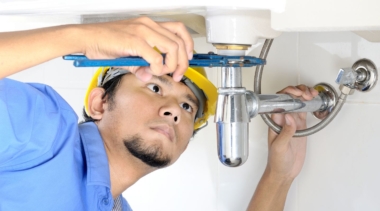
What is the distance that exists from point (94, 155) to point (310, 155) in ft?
1.48

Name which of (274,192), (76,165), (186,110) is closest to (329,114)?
(274,192)

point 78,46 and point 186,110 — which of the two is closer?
point 78,46

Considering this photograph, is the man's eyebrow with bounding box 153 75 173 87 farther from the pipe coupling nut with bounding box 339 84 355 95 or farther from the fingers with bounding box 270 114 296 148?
the pipe coupling nut with bounding box 339 84 355 95

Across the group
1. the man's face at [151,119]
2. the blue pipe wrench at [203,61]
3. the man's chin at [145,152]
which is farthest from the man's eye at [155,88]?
the blue pipe wrench at [203,61]

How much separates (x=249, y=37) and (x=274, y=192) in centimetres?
47

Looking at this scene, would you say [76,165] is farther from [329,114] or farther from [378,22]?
[378,22]

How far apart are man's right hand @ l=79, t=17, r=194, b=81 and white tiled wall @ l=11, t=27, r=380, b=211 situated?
1.49 feet

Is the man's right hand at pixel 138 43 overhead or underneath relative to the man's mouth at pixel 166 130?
overhead

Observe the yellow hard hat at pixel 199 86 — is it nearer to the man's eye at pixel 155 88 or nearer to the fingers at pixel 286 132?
the man's eye at pixel 155 88

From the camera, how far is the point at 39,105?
731 mm

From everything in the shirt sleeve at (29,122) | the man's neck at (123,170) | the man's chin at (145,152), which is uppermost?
the shirt sleeve at (29,122)

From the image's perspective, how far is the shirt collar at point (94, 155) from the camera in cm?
94

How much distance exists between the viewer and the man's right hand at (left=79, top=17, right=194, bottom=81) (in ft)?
1.87

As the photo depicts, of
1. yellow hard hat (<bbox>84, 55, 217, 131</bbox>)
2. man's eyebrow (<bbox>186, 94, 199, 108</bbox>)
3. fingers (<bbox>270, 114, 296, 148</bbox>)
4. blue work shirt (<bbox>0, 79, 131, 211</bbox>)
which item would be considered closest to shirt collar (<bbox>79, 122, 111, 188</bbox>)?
blue work shirt (<bbox>0, 79, 131, 211</bbox>)
